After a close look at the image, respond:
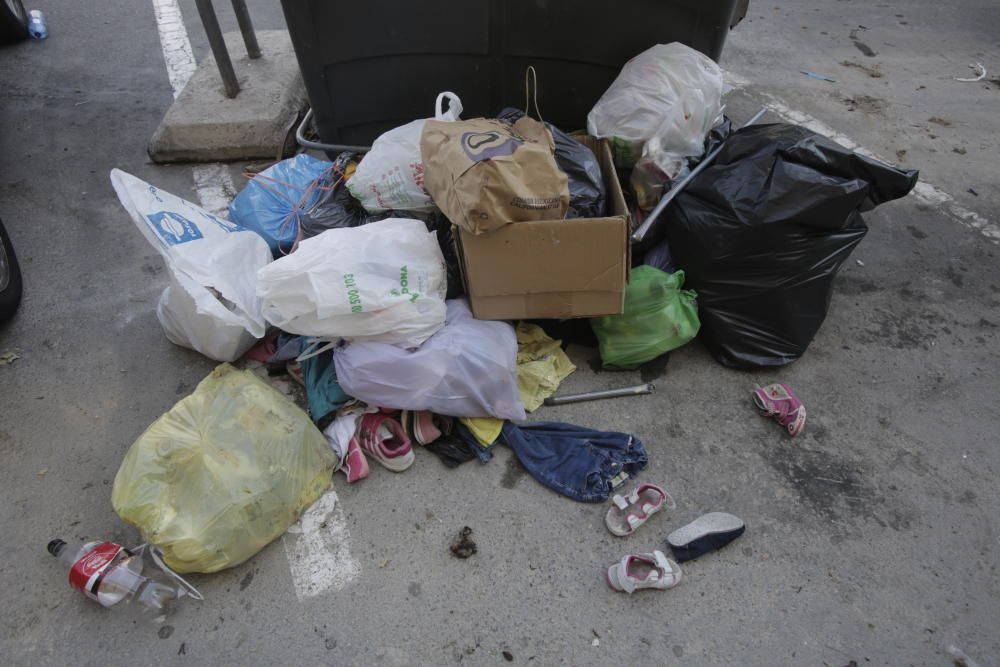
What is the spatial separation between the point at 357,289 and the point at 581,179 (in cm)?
91

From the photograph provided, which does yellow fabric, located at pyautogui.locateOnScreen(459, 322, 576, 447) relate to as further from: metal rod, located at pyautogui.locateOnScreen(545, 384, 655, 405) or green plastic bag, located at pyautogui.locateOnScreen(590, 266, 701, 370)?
green plastic bag, located at pyautogui.locateOnScreen(590, 266, 701, 370)

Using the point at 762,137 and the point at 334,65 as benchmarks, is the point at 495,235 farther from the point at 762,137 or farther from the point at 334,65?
the point at 334,65

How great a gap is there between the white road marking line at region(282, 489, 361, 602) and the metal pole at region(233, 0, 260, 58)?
10.4 ft

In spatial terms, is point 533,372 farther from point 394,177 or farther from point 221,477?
point 221,477

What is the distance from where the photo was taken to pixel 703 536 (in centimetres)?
176

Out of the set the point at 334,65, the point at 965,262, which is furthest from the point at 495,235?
the point at 965,262

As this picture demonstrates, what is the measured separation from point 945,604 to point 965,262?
1.89m

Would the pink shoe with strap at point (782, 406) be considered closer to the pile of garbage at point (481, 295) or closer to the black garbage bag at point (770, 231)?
the pile of garbage at point (481, 295)

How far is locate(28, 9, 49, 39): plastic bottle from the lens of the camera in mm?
4504

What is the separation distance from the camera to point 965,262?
9.27 feet

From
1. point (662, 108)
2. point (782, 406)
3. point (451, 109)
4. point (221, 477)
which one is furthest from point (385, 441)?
point (662, 108)

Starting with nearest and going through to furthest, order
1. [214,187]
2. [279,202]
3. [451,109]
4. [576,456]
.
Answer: [576,456]
[451,109]
[279,202]
[214,187]

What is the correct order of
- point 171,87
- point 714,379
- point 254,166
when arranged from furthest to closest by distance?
point 171,87, point 254,166, point 714,379

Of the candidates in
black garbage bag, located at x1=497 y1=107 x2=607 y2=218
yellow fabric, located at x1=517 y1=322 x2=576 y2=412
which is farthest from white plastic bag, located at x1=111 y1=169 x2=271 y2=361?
black garbage bag, located at x1=497 y1=107 x2=607 y2=218
